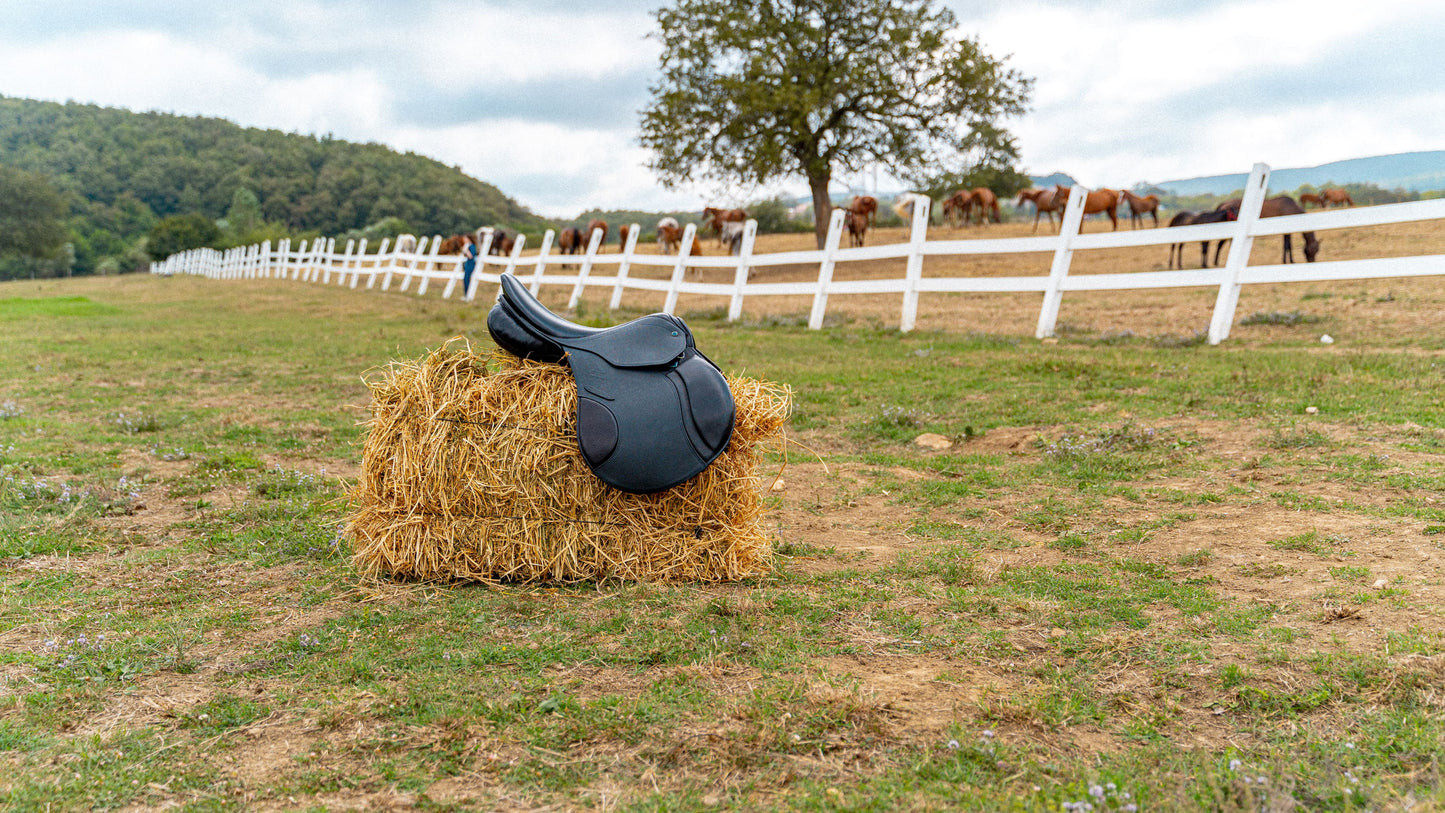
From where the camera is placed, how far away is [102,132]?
101375mm

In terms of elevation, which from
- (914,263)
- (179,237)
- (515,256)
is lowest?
(914,263)

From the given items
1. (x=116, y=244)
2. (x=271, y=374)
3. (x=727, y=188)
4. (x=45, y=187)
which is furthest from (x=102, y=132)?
(x=271, y=374)

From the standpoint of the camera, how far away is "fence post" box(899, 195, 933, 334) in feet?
38.6

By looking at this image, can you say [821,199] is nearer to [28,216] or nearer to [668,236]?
[668,236]

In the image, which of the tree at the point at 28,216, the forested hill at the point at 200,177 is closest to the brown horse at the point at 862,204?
the forested hill at the point at 200,177

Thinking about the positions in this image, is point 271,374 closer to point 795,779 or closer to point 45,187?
point 795,779

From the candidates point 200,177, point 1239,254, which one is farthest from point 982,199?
point 200,177

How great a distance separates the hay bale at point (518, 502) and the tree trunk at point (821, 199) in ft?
76.9

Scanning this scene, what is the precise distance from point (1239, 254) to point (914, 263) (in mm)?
4053

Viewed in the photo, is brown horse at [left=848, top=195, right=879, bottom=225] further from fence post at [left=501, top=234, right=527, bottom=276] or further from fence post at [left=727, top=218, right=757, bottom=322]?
fence post at [left=727, top=218, right=757, bottom=322]

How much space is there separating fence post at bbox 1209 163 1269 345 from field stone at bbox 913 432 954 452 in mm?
4274

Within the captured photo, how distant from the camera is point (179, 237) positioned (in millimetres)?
74125

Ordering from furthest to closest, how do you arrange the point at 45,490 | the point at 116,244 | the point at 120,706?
1. the point at 116,244
2. the point at 45,490
3. the point at 120,706

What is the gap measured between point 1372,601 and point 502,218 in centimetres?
8154
